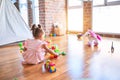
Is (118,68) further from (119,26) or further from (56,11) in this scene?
(56,11)

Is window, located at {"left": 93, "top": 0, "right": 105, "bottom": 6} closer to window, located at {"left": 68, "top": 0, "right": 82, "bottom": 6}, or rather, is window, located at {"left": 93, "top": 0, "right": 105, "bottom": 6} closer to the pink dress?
window, located at {"left": 68, "top": 0, "right": 82, "bottom": 6}

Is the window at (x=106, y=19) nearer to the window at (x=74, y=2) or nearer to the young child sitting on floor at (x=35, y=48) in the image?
the window at (x=74, y=2)

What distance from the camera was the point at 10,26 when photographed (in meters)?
3.29

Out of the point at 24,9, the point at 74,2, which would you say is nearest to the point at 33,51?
the point at 74,2

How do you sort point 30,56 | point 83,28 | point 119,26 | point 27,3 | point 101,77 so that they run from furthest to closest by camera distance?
point 27,3
point 83,28
point 119,26
point 30,56
point 101,77

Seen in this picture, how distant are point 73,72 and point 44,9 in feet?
10.2

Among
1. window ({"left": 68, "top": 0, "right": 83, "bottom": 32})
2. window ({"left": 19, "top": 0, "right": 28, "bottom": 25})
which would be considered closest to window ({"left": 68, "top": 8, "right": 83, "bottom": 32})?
window ({"left": 68, "top": 0, "right": 83, "bottom": 32})

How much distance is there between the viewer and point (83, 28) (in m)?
4.64

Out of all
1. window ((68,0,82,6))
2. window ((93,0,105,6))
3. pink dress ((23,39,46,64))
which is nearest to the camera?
pink dress ((23,39,46,64))

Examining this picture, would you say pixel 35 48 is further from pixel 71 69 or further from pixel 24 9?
pixel 24 9

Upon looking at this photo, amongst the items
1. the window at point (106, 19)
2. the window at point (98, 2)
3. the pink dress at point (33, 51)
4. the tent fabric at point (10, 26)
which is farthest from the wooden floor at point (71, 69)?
the window at point (98, 2)

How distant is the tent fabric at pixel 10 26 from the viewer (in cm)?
316

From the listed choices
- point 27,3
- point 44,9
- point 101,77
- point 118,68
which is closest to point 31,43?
point 101,77

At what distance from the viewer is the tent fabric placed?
3.16 meters
